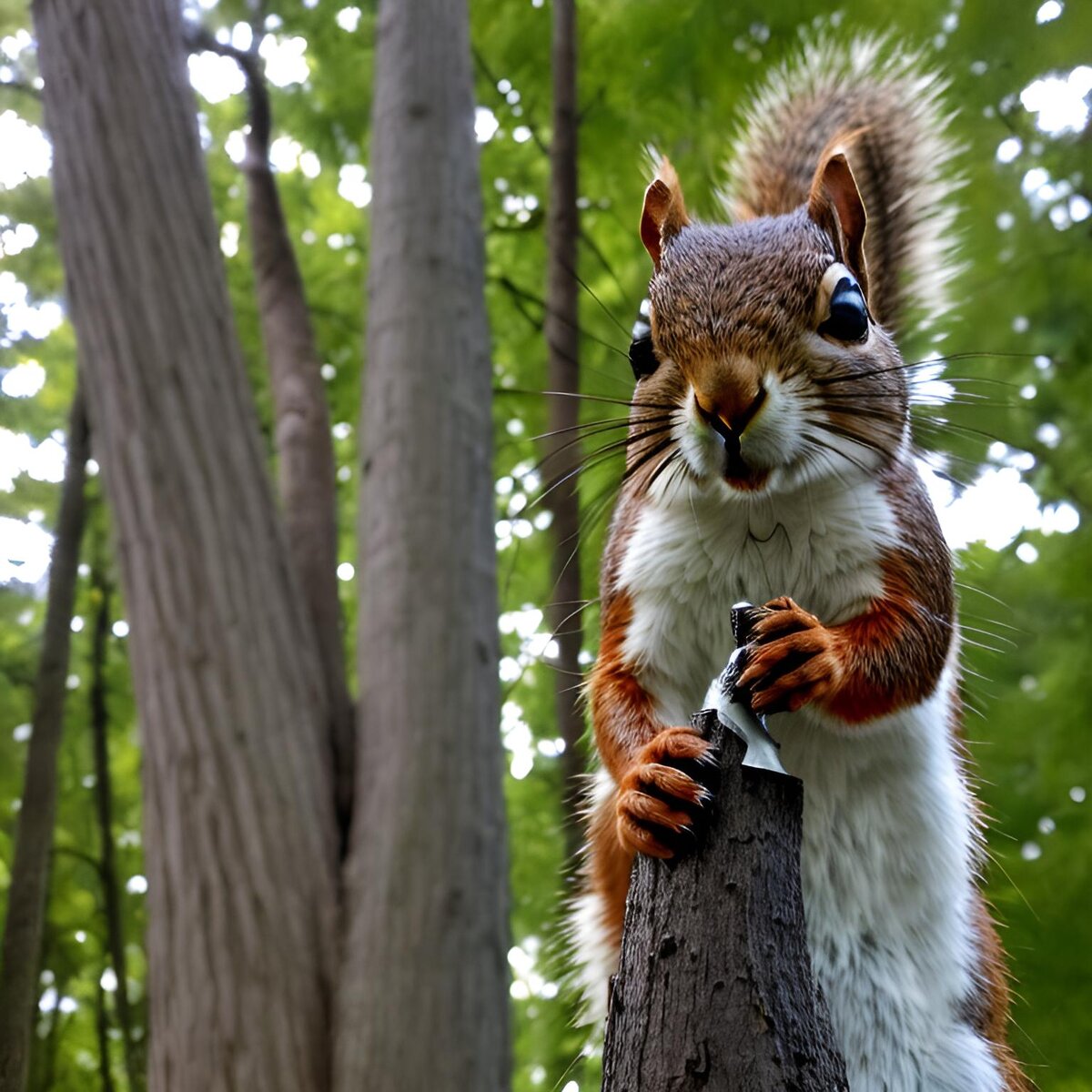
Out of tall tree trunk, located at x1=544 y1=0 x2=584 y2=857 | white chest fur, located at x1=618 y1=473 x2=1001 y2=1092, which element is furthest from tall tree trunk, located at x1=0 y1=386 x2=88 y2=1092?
white chest fur, located at x1=618 y1=473 x2=1001 y2=1092

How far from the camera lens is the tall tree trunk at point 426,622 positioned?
127cm

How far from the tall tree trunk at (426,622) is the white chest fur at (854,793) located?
2.03 feet

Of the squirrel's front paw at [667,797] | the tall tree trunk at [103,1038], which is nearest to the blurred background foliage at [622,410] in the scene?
the tall tree trunk at [103,1038]

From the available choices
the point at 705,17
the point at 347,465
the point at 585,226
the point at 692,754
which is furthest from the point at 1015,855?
the point at 347,465

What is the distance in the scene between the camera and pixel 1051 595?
1713 millimetres

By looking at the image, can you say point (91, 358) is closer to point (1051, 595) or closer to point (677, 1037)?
point (677, 1037)

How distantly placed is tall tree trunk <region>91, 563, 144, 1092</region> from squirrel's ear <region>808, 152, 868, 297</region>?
1.34 m

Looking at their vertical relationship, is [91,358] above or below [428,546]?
above

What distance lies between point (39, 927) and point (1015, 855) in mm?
1247

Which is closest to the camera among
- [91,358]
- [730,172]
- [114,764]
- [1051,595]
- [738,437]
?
[738,437]

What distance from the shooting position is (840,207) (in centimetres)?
81

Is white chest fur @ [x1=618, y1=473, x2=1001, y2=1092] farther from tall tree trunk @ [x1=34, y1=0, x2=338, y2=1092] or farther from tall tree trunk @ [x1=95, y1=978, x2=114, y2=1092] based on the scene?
tall tree trunk @ [x1=95, y1=978, x2=114, y2=1092]

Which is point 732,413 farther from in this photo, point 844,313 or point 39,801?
point 39,801

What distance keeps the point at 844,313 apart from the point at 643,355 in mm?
140
